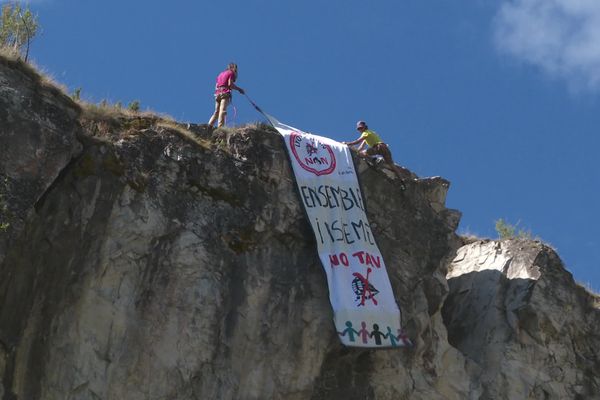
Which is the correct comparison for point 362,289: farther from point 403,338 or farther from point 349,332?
point 403,338

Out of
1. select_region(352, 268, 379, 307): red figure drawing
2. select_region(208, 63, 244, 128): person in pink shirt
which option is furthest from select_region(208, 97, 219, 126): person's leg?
select_region(352, 268, 379, 307): red figure drawing

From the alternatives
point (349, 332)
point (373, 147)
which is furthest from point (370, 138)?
point (349, 332)

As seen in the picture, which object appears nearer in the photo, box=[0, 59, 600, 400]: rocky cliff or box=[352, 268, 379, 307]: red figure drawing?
box=[0, 59, 600, 400]: rocky cliff

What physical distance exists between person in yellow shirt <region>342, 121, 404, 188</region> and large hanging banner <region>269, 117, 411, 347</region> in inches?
26.5

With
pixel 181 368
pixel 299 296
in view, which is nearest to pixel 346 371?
pixel 299 296

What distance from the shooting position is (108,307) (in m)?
18.7

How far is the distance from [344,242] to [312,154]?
79.2 inches

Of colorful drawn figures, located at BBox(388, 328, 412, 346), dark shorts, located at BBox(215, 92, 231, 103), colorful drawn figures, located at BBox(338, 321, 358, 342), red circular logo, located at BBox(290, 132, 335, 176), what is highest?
dark shorts, located at BBox(215, 92, 231, 103)

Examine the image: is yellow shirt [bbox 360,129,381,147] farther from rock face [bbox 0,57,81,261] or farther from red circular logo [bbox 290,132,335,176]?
rock face [bbox 0,57,81,261]

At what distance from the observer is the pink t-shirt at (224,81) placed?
22.8 metres

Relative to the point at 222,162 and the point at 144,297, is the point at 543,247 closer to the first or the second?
the point at 222,162

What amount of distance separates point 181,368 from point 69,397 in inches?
77.5

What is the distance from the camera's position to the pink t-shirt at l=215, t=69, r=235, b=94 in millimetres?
22797

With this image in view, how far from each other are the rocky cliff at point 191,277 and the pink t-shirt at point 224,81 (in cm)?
128
